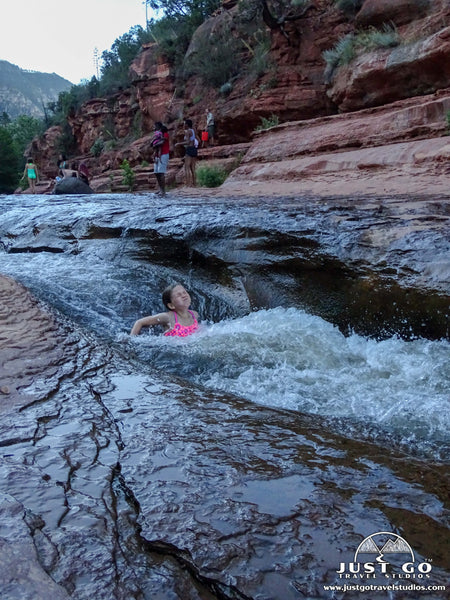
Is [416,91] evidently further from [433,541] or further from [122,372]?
[433,541]

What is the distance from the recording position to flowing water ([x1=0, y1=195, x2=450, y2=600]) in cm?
171

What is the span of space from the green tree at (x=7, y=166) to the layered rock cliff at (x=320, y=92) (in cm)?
1280

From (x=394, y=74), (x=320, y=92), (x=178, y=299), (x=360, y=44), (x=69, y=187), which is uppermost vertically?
(x=360, y=44)

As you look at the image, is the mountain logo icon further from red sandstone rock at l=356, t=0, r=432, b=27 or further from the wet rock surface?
red sandstone rock at l=356, t=0, r=432, b=27

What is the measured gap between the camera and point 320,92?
56.3ft

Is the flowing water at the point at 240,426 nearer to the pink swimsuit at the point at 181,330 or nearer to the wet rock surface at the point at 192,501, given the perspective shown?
the wet rock surface at the point at 192,501

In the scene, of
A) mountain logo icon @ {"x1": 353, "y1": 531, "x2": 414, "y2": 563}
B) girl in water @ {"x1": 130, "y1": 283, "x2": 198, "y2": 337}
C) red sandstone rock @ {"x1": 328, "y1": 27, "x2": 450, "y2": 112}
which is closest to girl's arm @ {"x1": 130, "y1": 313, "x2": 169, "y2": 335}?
girl in water @ {"x1": 130, "y1": 283, "x2": 198, "y2": 337}

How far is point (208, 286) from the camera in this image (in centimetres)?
620

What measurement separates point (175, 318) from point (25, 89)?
152m

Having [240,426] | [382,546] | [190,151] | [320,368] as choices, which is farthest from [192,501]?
[190,151]

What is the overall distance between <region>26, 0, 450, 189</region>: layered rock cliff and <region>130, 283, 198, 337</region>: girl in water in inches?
230

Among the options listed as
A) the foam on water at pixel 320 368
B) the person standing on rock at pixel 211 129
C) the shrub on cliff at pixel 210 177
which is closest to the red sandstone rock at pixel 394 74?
the shrub on cliff at pixel 210 177

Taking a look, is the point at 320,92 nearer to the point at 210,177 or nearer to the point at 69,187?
the point at 210,177

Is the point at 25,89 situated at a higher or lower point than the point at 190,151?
higher
